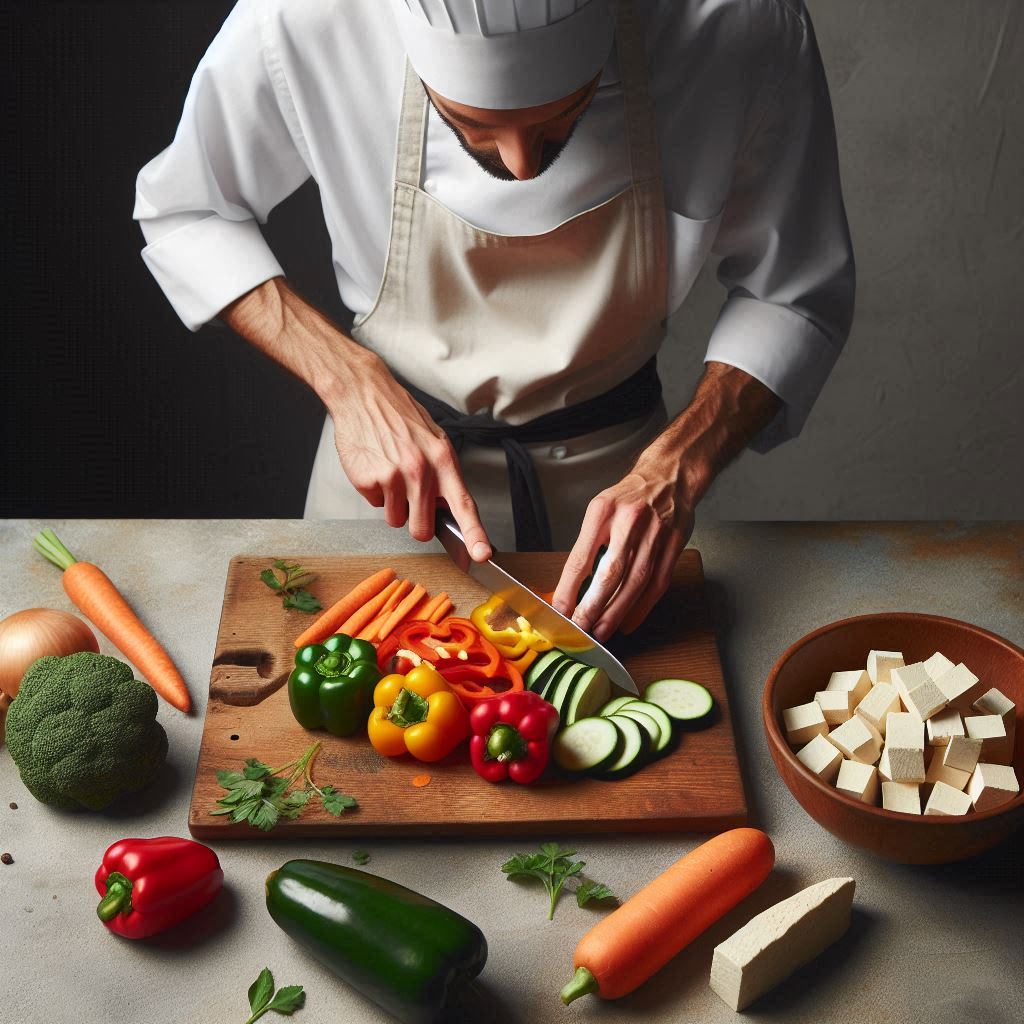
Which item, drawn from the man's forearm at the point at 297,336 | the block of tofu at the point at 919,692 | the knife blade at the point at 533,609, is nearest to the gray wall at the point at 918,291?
the man's forearm at the point at 297,336

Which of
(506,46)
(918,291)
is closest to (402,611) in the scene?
(506,46)

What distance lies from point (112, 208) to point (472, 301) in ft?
4.12

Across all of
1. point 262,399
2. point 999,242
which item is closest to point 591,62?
point 262,399

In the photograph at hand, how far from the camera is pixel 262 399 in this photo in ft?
10.5

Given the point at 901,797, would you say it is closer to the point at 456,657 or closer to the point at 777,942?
the point at 777,942

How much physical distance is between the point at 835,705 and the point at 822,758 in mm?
87

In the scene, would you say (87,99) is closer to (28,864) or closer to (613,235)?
(613,235)

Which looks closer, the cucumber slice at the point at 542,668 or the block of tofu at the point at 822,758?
the block of tofu at the point at 822,758

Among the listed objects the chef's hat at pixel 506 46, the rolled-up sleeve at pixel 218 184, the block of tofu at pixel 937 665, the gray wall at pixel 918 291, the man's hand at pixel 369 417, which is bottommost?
the gray wall at pixel 918 291

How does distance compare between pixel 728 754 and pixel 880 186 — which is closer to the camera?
pixel 728 754

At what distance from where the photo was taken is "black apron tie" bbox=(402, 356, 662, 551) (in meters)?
2.15

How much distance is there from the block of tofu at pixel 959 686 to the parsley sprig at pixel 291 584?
0.95 metres

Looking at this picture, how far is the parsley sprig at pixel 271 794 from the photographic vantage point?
155 centimetres

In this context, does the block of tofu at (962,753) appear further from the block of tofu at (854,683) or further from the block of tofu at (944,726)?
the block of tofu at (854,683)
